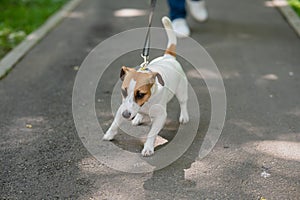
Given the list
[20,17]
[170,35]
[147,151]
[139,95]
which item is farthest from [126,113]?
[20,17]

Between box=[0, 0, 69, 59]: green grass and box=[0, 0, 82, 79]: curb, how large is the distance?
0.08 metres

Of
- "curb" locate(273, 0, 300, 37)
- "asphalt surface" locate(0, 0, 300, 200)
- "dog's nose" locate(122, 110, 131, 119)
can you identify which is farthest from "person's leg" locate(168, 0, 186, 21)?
"dog's nose" locate(122, 110, 131, 119)

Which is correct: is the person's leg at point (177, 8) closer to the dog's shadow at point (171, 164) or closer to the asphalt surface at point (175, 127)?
the asphalt surface at point (175, 127)

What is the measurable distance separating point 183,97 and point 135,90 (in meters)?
0.85

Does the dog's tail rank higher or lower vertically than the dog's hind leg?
higher

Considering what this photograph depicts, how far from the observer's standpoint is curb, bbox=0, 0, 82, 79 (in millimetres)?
5551

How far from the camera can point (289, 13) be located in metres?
7.50

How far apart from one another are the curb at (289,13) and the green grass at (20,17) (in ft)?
11.7

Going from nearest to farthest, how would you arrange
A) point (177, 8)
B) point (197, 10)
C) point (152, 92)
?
point (152, 92), point (177, 8), point (197, 10)

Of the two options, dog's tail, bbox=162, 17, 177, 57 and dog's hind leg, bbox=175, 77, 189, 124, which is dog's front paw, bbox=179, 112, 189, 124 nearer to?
dog's hind leg, bbox=175, 77, 189, 124

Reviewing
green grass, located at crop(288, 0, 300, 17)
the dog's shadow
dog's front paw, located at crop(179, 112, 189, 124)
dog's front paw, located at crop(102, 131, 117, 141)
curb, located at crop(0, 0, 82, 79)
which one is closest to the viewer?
the dog's shadow

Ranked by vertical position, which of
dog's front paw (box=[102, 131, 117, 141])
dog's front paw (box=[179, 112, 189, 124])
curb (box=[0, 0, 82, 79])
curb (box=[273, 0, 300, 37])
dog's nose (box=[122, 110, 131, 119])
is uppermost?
dog's nose (box=[122, 110, 131, 119])

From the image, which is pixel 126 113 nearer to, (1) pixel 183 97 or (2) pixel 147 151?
(2) pixel 147 151

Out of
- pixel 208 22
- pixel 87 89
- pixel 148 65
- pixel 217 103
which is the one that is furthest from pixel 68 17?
pixel 148 65
